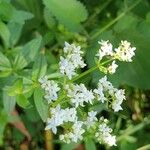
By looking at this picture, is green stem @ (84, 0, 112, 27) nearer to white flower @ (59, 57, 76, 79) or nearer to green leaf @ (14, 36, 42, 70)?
green leaf @ (14, 36, 42, 70)

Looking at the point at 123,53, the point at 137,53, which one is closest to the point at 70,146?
the point at 137,53

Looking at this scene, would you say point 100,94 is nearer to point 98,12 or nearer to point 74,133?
point 74,133

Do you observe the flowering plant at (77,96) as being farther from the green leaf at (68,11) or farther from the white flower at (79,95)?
the green leaf at (68,11)

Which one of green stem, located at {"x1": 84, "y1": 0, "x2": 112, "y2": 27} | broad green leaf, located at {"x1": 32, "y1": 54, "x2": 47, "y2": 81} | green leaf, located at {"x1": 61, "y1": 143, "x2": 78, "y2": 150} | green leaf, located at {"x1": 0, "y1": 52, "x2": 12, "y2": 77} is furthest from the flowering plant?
green stem, located at {"x1": 84, "y1": 0, "x2": 112, "y2": 27}

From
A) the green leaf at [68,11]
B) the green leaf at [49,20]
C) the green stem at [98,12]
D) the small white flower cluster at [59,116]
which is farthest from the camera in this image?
the green stem at [98,12]

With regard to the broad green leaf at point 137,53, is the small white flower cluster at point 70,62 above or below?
below

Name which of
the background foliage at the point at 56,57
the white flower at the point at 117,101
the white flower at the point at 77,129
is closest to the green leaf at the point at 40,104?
the background foliage at the point at 56,57
